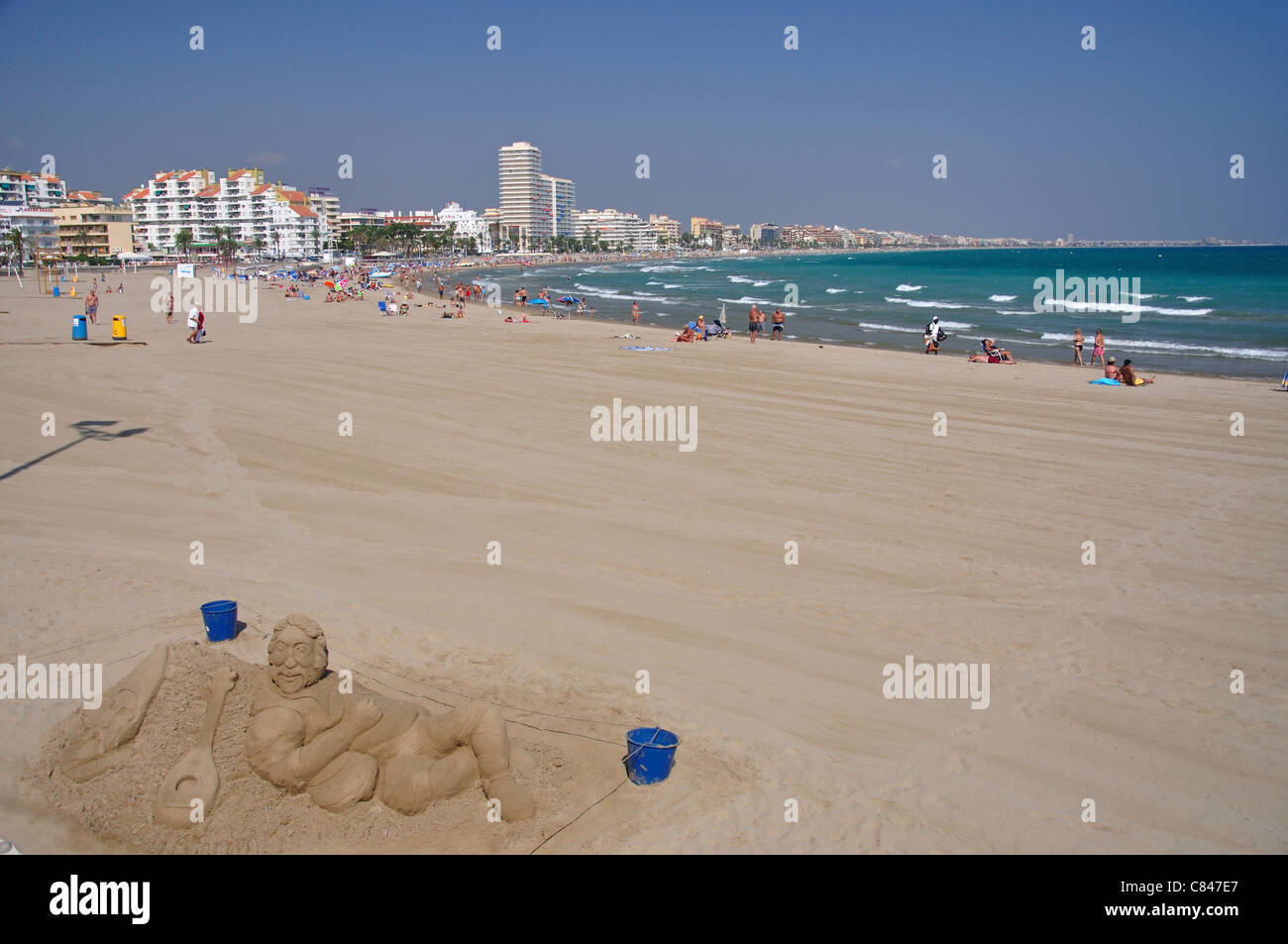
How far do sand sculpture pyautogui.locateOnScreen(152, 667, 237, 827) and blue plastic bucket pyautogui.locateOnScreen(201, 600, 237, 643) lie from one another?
2.11 metres

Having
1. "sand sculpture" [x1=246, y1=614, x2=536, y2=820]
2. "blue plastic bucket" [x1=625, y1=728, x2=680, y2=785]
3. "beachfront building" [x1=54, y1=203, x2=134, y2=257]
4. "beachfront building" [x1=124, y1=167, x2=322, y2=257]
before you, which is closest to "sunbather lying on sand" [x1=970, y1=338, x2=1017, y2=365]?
"blue plastic bucket" [x1=625, y1=728, x2=680, y2=785]

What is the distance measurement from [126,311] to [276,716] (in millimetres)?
39856

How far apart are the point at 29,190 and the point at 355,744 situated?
606 feet

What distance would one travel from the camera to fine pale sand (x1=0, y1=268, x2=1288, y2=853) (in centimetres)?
519

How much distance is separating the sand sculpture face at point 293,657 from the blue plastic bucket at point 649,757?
6.21ft

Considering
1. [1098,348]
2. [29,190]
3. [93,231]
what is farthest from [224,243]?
[1098,348]

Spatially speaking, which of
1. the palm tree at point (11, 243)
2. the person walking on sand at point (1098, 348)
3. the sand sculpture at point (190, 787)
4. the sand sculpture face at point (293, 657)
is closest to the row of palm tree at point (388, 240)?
the palm tree at point (11, 243)

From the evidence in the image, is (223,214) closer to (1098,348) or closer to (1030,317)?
(1030,317)

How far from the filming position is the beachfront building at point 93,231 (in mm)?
126812

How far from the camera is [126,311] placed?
126ft

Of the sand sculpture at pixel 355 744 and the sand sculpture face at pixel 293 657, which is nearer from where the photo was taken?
the sand sculpture at pixel 355 744

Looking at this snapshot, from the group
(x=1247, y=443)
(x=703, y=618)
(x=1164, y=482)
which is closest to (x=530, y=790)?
(x=703, y=618)

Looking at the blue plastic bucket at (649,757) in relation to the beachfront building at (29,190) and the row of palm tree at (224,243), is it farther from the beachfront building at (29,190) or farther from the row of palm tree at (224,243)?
the beachfront building at (29,190)

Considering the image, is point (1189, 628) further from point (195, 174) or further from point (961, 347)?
point (195, 174)
